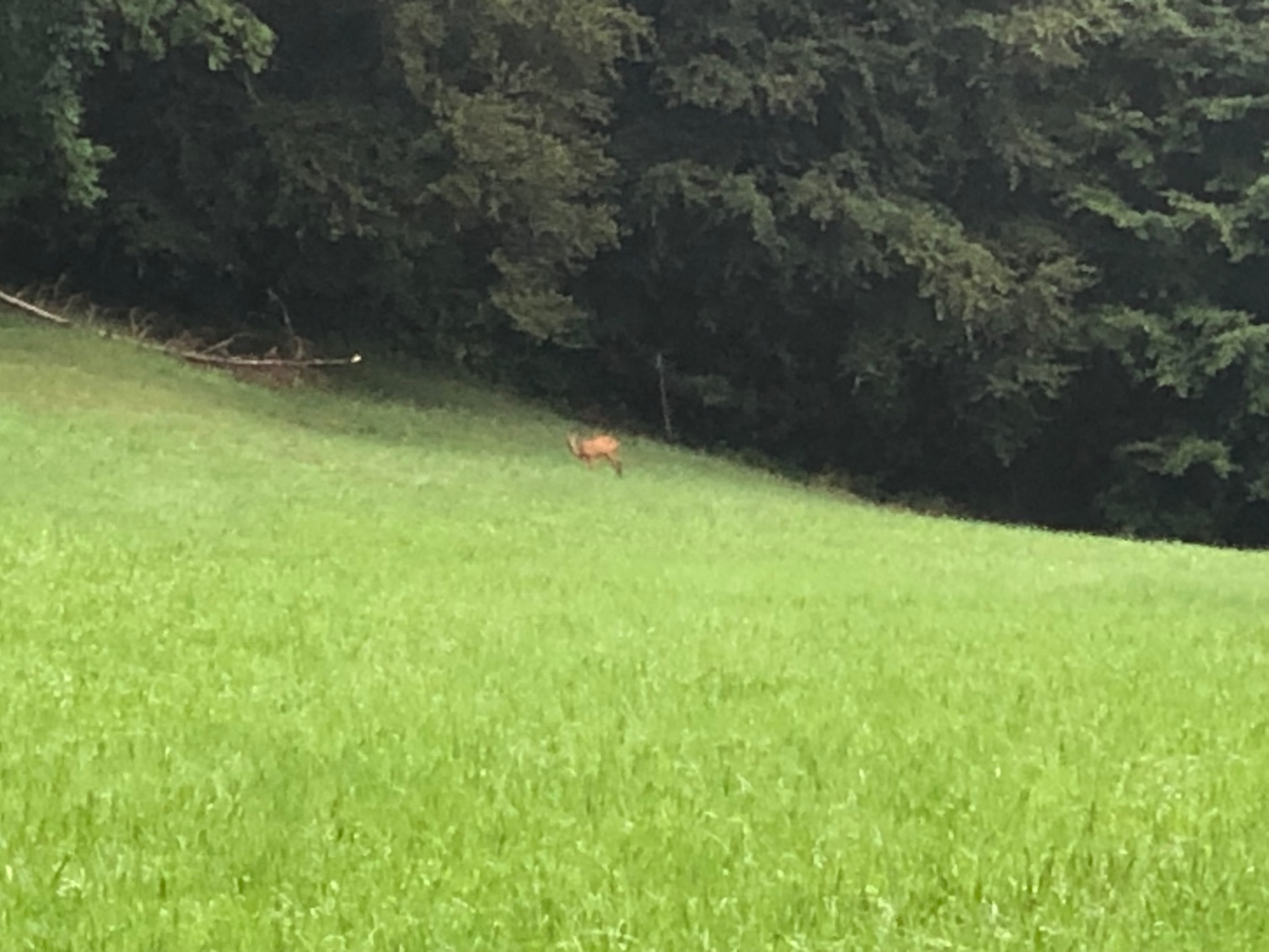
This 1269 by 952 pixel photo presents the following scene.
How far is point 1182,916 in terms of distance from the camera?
15.3ft

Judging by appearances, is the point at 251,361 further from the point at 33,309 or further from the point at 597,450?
the point at 597,450

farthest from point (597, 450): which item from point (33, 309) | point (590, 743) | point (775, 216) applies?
point (590, 743)

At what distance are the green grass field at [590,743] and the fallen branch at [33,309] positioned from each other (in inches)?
468

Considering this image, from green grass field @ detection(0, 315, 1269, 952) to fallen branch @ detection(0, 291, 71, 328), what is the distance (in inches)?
468

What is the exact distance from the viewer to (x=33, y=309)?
2608 cm

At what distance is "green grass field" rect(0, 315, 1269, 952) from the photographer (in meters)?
4.57

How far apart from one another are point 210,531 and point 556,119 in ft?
49.6

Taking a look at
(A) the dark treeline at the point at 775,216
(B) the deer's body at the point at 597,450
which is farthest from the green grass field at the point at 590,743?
(A) the dark treeline at the point at 775,216

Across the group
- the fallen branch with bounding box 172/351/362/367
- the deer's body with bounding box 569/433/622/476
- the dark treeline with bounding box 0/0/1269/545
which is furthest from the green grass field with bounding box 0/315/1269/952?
the dark treeline with bounding box 0/0/1269/545

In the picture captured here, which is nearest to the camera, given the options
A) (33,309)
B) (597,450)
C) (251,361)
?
(597,450)

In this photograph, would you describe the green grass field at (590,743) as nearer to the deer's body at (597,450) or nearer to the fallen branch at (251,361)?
the deer's body at (597,450)

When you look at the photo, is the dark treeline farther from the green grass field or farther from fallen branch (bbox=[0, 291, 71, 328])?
the green grass field

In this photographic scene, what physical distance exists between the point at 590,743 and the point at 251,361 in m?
21.3

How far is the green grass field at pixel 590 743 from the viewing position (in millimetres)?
4566
